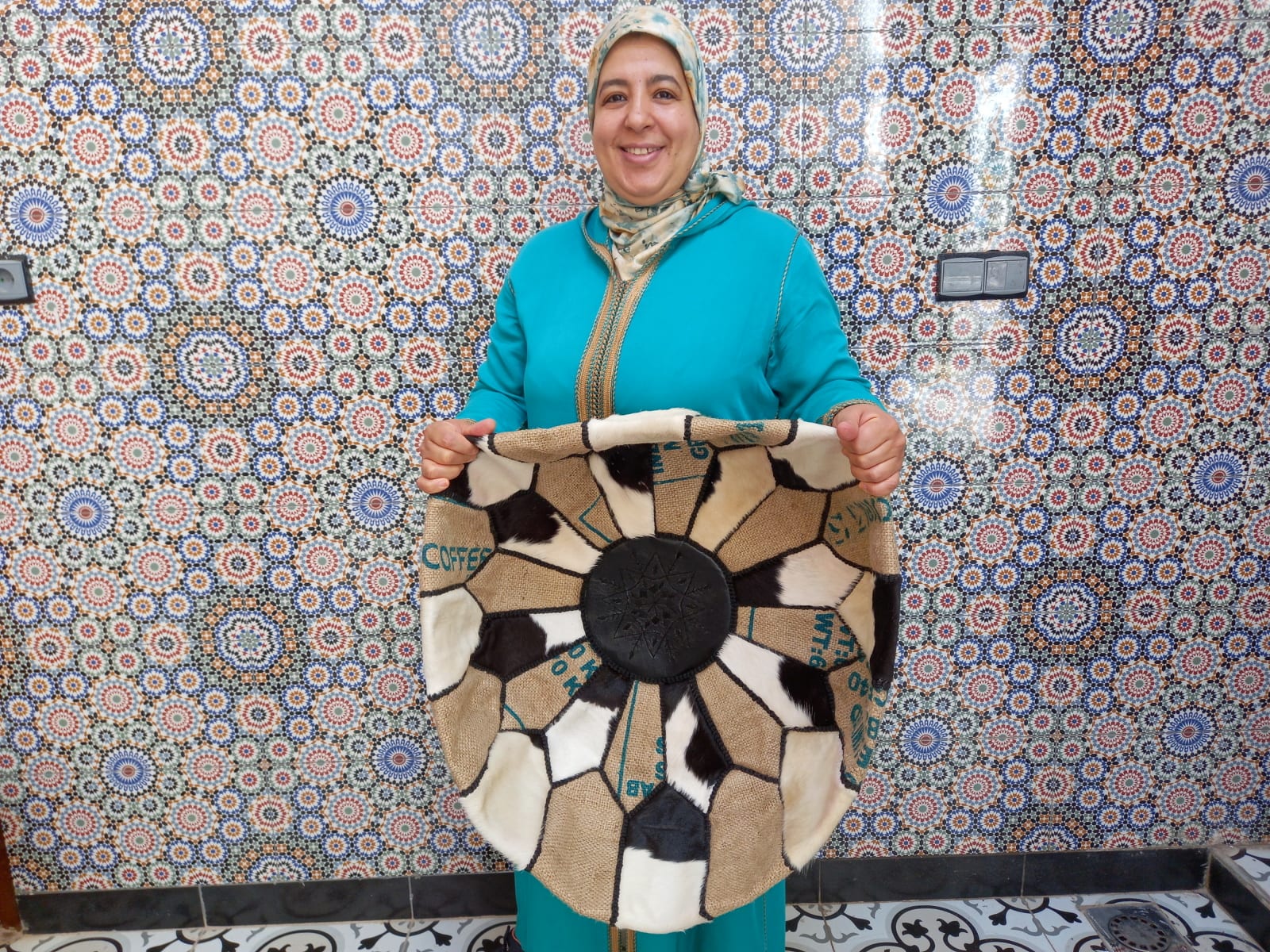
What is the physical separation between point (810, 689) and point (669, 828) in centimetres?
28

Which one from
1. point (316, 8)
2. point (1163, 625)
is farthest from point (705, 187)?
point (1163, 625)

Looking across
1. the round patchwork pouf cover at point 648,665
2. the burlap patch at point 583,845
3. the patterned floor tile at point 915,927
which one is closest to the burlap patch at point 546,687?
the round patchwork pouf cover at point 648,665

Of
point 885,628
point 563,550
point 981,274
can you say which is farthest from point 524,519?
point 981,274

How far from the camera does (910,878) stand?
64.4 inches

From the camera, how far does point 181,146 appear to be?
1290 mm

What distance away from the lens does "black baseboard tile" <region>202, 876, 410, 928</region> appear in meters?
1.62

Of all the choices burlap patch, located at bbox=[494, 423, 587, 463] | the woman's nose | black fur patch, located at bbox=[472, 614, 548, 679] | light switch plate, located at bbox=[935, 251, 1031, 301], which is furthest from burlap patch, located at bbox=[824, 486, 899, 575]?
light switch plate, located at bbox=[935, 251, 1031, 301]

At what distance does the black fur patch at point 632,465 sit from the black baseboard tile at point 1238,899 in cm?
168

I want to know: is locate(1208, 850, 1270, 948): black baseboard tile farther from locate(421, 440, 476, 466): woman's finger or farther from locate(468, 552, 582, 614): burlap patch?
locate(421, 440, 476, 466): woman's finger

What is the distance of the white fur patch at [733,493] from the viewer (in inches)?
35.5

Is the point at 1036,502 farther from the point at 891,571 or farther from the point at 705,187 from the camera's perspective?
the point at 705,187

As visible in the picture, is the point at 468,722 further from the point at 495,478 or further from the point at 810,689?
the point at 810,689

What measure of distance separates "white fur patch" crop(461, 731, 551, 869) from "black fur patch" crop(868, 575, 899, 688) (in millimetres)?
497

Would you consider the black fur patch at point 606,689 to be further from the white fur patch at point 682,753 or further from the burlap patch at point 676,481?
the burlap patch at point 676,481
